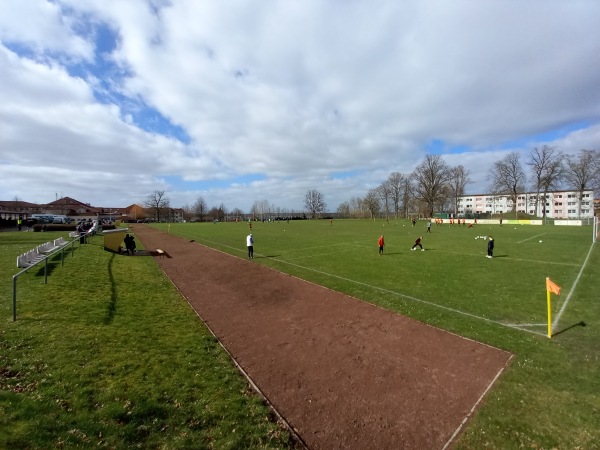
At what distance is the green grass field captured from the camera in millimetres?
5047

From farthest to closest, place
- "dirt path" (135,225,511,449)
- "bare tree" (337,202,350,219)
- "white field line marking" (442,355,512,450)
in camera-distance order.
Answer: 1. "bare tree" (337,202,350,219)
2. "dirt path" (135,225,511,449)
3. "white field line marking" (442,355,512,450)

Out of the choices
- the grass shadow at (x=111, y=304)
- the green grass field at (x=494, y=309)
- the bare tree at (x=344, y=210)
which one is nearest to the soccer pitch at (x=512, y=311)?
the green grass field at (x=494, y=309)

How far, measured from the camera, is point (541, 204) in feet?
385

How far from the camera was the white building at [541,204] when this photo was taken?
323ft

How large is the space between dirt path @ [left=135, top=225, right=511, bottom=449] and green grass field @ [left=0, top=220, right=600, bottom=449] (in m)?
0.48

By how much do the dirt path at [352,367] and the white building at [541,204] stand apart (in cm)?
9689

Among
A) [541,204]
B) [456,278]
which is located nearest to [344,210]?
[541,204]

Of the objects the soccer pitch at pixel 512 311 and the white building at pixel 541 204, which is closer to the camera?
the soccer pitch at pixel 512 311

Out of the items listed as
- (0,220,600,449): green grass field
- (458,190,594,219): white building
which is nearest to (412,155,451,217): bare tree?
(458,190,594,219): white building

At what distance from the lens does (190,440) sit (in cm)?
461

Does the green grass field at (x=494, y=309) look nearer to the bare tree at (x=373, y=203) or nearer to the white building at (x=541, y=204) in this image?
the white building at (x=541, y=204)

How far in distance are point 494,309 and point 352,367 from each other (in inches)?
253

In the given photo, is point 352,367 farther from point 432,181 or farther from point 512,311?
point 432,181

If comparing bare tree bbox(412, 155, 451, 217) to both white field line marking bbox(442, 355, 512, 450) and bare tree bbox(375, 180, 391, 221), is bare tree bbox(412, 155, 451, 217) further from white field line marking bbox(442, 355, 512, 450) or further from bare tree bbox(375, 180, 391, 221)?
white field line marking bbox(442, 355, 512, 450)
